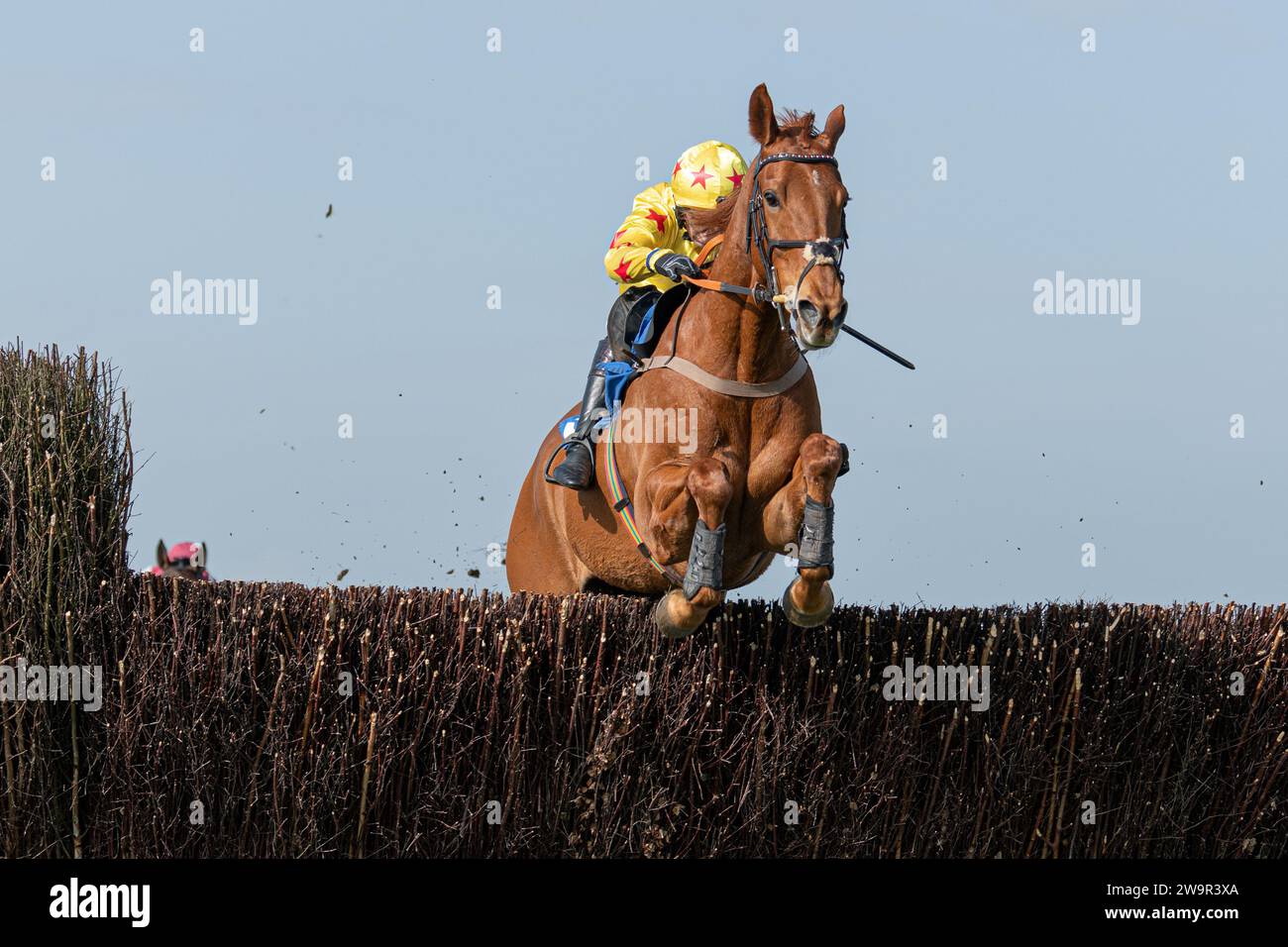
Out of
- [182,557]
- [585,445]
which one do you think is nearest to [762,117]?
[585,445]

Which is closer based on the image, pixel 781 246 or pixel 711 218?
pixel 781 246

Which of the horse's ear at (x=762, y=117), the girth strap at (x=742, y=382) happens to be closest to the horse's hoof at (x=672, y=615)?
the girth strap at (x=742, y=382)

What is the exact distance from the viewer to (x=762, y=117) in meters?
7.84

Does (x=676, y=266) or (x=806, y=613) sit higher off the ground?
(x=676, y=266)

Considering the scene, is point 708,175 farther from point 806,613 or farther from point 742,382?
point 806,613

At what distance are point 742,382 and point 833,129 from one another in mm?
1361

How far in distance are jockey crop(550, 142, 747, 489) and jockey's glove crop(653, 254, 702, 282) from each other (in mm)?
221

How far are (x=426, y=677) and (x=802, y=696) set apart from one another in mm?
2177

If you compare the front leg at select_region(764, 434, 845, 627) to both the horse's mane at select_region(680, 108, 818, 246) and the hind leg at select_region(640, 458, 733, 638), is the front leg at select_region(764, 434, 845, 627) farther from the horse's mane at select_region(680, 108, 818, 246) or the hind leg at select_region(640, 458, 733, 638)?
the horse's mane at select_region(680, 108, 818, 246)

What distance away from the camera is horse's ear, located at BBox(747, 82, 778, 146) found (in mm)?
7824

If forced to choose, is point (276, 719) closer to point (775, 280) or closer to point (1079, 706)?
point (775, 280)

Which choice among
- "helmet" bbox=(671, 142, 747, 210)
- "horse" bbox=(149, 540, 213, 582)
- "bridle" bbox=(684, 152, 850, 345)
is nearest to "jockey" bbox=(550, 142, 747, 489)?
"helmet" bbox=(671, 142, 747, 210)
